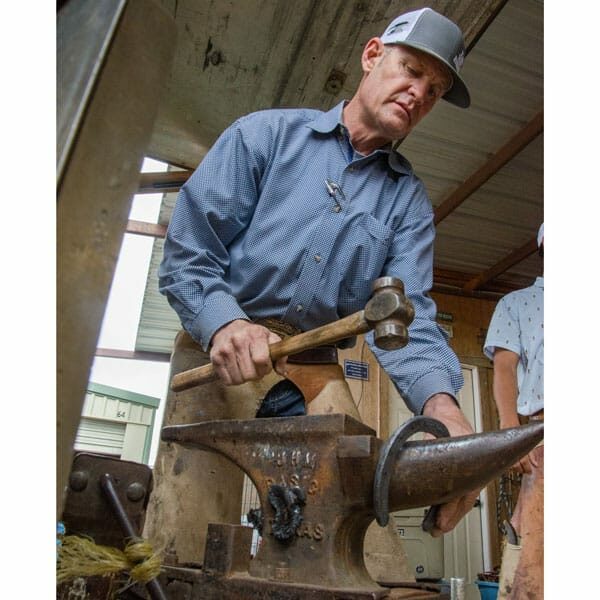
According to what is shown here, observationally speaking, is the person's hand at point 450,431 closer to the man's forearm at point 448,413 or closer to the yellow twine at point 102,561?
the man's forearm at point 448,413

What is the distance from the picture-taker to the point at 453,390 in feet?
5.23

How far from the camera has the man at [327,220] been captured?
155 cm

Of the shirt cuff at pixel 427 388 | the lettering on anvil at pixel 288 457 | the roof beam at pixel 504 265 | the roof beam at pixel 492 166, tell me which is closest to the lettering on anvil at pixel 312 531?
the lettering on anvil at pixel 288 457

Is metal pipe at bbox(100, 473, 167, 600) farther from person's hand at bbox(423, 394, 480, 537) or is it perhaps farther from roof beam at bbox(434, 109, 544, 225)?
roof beam at bbox(434, 109, 544, 225)

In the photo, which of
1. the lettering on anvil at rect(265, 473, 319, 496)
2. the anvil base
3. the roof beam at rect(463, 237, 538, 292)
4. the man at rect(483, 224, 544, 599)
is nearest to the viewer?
the anvil base

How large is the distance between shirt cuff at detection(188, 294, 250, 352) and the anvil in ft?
1.15

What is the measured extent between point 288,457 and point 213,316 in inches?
17.0

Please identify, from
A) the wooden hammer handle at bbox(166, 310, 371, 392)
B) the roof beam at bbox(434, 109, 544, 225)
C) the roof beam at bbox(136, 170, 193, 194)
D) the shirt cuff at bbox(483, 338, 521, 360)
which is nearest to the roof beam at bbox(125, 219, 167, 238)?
the roof beam at bbox(136, 170, 193, 194)

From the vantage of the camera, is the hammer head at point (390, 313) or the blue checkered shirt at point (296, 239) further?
the blue checkered shirt at point (296, 239)

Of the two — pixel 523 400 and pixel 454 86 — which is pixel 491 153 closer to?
pixel 523 400

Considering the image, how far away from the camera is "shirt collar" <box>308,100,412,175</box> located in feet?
6.01

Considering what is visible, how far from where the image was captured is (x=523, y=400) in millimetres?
2660

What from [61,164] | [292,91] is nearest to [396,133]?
[292,91]

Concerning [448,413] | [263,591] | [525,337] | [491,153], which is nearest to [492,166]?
[491,153]
